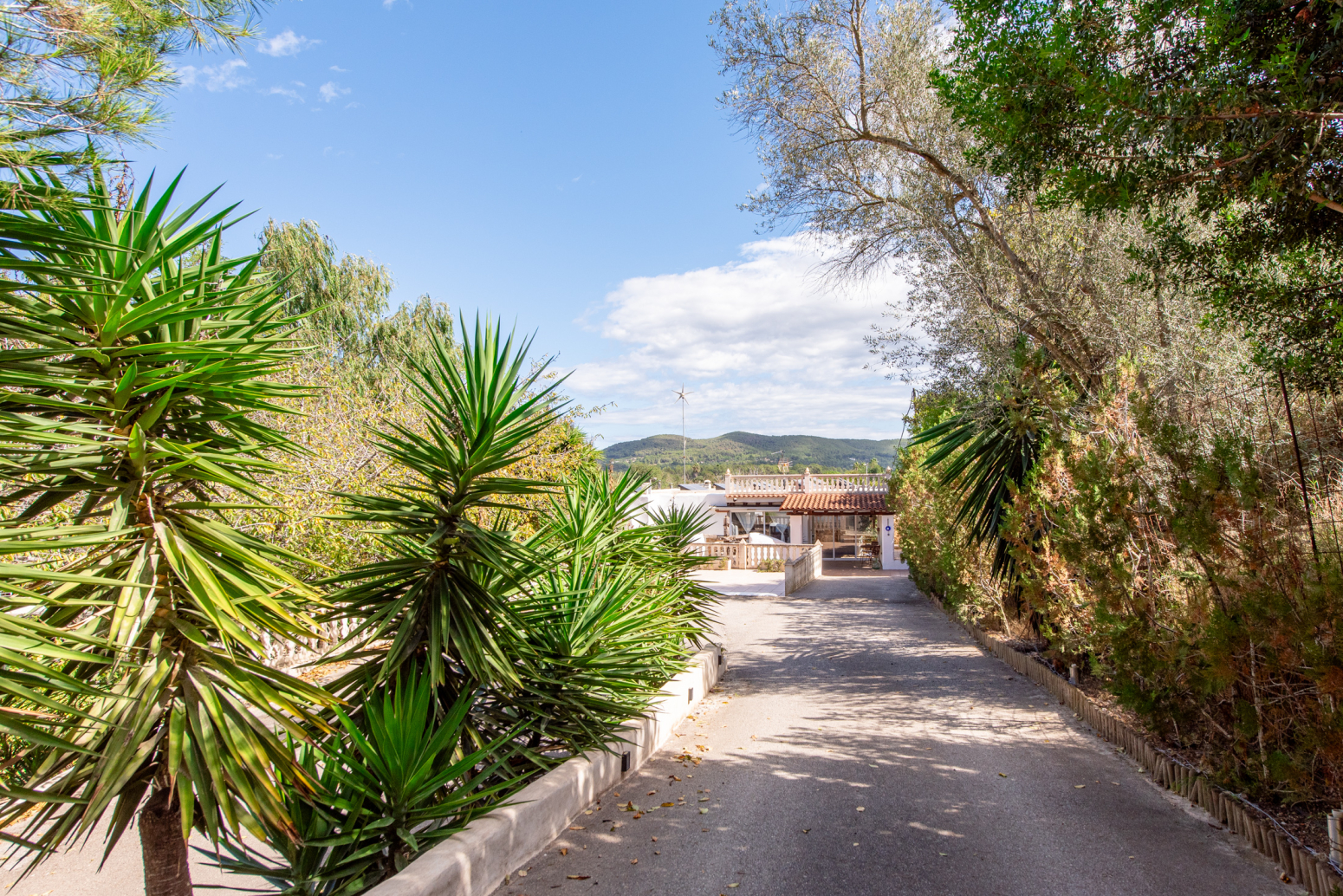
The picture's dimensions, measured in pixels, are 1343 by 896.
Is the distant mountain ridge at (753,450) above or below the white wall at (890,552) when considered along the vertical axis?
above

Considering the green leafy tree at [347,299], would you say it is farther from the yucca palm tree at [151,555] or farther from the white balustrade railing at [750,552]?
the yucca palm tree at [151,555]

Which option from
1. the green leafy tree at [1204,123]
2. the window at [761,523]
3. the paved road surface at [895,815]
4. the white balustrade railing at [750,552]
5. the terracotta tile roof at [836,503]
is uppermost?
the green leafy tree at [1204,123]

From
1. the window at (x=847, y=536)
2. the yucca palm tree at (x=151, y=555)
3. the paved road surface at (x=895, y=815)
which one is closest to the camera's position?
the yucca palm tree at (x=151, y=555)

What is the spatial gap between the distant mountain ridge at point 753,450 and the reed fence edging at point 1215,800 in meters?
113

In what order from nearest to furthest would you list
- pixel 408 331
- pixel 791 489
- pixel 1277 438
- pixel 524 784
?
pixel 524 784 → pixel 1277 438 → pixel 408 331 → pixel 791 489

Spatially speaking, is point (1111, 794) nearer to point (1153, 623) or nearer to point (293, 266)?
point (1153, 623)

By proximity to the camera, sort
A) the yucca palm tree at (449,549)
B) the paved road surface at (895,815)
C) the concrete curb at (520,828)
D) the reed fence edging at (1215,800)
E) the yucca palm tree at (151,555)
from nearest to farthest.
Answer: the yucca palm tree at (151,555) < the concrete curb at (520,828) < the reed fence edging at (1215,800) < the paved road surface at (895,815) < the yucca palm tree at (449,549)

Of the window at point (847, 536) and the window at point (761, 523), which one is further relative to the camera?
the window at point (761, 523)

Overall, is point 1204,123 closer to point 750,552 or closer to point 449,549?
point 449,549

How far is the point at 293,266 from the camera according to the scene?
78.7 feet

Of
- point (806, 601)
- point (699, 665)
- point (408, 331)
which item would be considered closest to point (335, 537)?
point (699, 665)

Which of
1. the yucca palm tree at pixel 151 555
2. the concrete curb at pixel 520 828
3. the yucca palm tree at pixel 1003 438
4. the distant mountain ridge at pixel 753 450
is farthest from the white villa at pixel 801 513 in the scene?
the distant mountain ridge at pixel 753 450

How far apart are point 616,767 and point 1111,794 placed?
3409 millimetres

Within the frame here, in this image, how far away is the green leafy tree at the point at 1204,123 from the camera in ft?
11.8
